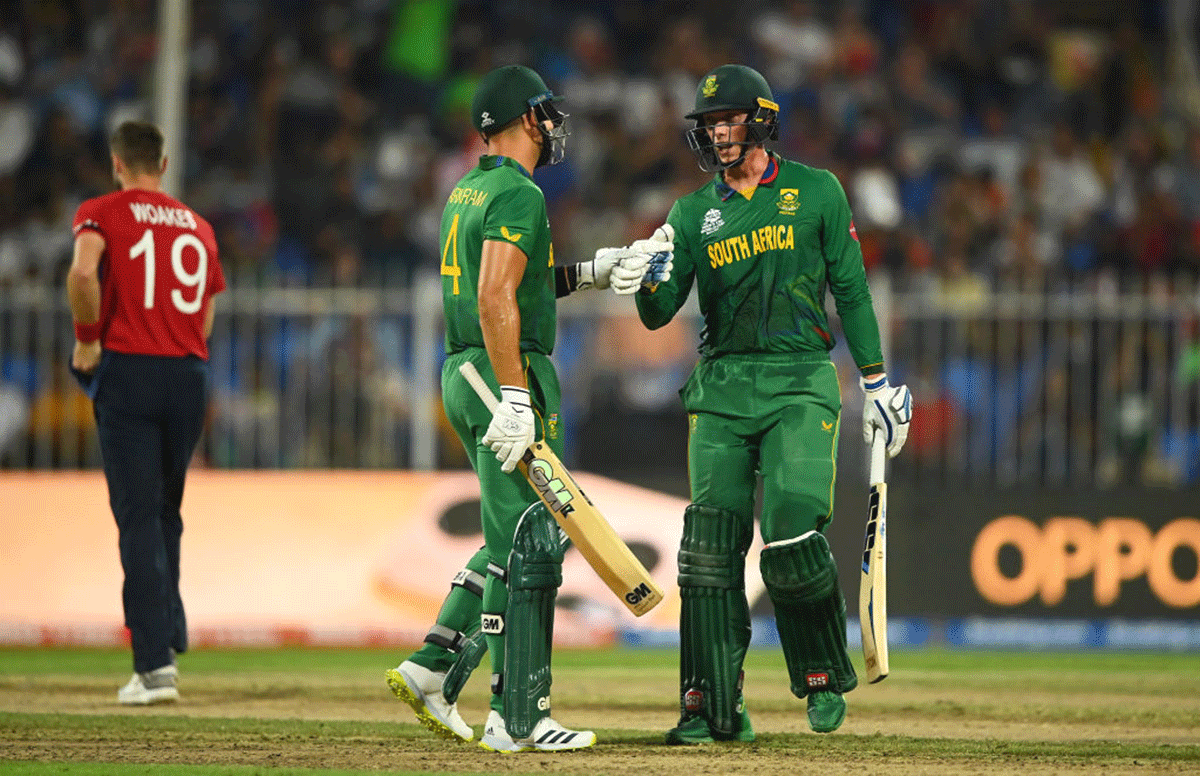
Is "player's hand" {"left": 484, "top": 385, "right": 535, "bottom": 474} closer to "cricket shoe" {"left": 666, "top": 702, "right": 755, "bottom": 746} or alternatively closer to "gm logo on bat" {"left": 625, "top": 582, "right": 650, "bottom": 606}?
"gm logo on bat" {"left": 625, "top": 582, "right": 650, "bottom": 606}

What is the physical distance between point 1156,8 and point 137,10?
1061cm

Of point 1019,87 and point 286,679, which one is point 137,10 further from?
point 286,679

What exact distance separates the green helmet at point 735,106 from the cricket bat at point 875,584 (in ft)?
4.28

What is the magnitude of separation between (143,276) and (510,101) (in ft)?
8.31

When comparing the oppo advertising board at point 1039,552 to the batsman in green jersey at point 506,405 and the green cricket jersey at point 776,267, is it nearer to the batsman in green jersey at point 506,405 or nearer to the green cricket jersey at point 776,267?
the green cricket jersey at point 776,267

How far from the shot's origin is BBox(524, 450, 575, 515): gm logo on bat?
270 inches

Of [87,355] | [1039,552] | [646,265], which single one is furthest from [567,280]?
[1039,552]

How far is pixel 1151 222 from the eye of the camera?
16047mm

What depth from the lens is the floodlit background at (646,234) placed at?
12.5 m

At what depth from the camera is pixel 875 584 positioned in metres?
7.55

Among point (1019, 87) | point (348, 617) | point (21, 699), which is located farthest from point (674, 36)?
point (21, 699)

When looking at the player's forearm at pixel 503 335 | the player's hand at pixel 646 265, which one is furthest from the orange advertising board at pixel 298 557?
the player's forearm at pixel 503 335

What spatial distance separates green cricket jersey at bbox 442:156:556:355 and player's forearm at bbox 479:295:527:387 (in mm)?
178

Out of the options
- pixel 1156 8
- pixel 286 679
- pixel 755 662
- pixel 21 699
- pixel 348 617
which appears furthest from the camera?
pixel 1156 8
